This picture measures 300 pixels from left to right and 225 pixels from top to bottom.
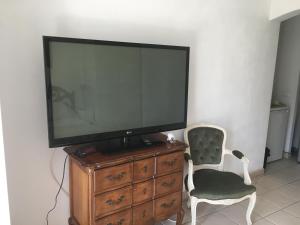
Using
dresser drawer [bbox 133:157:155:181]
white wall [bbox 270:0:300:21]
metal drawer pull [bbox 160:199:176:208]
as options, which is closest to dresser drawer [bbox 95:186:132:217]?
dresser drawer [bbox 133:157:155:181]

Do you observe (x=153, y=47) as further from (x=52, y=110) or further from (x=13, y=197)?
(x=13, y=197)

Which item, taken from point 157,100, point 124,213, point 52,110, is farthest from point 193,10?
point 124,213

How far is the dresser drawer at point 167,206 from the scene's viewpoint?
87.7 inches

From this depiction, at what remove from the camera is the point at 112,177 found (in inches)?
74.7

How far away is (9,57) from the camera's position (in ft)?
5.94

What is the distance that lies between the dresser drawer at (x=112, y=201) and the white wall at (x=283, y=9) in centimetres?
266

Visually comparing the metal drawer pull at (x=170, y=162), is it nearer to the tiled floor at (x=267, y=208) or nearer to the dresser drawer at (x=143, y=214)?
the dresser drawer at (x=143, y=214)

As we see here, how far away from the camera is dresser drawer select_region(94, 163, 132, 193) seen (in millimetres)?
1839

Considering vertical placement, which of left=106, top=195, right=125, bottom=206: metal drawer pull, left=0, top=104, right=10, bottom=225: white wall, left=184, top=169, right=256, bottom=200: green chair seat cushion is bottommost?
left=184, top=169, right=256, bottom=200: green chair seat cushion

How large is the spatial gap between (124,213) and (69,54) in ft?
3.96

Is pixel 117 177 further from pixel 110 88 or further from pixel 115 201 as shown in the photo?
pixel 110 88

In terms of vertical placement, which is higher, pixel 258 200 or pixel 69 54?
pixel 69 54

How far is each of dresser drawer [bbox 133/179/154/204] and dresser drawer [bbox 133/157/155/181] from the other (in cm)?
6

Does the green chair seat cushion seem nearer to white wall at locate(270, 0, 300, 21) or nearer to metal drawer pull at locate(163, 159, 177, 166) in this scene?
metal drawer pull at locate(163, 159, 177, 166)
